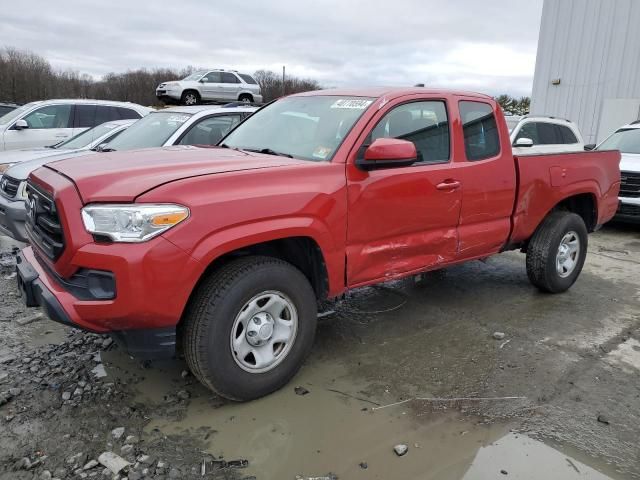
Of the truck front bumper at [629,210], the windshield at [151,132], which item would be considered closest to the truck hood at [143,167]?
the windshield at [151,132]

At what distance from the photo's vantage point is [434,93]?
13.4ft

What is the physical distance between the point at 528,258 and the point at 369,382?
8.08ft

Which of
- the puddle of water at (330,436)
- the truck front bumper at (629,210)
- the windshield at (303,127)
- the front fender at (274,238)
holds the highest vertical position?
the windshield at (303,127)

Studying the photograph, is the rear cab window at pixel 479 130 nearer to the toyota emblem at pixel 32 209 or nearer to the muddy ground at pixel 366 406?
the muddy ground at pixel 366 406

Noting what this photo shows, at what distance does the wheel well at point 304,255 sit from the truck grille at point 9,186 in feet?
12.2

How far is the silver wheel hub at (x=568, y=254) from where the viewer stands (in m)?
5.20

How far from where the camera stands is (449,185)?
12.9ft

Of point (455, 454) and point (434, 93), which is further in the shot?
point (434, 93)

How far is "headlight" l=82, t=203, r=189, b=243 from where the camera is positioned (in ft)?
8.57

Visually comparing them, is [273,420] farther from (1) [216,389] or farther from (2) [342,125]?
(2) [342,125]

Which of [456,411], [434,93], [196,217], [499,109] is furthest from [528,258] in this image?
[196,217]

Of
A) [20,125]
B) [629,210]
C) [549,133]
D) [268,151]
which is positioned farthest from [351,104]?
[20,125]

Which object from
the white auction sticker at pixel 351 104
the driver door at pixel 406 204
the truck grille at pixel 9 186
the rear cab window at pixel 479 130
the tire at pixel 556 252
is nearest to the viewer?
the driver door at pixel 406 204

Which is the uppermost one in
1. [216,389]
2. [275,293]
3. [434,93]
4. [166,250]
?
[434,93]
